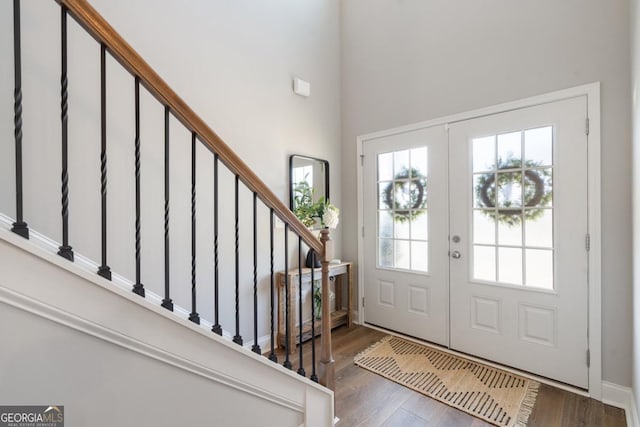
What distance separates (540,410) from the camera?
1852mm

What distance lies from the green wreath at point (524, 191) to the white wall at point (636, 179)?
47 centimetres

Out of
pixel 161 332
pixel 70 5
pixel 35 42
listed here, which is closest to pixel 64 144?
pixel 70 5

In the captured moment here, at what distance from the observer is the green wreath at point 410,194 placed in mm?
2793

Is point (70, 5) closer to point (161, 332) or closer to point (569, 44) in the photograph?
point (161, 332)

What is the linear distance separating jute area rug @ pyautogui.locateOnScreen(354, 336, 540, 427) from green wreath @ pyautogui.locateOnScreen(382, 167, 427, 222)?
1.24 meters

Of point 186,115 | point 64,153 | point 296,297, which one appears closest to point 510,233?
point 296,297

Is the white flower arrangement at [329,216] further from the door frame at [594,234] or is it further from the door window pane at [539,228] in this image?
the door frame at [594,234]

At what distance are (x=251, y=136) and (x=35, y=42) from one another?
138 cm

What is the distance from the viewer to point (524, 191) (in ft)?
7.31

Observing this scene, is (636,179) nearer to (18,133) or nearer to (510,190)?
(510,190)

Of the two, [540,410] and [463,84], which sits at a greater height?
[463,84]

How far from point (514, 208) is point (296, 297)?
1.96 meters

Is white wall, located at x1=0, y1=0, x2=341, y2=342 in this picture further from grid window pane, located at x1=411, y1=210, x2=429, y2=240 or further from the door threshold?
the door threshold

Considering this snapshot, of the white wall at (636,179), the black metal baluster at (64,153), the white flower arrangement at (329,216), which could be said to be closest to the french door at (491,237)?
the white wall at (636,179)
